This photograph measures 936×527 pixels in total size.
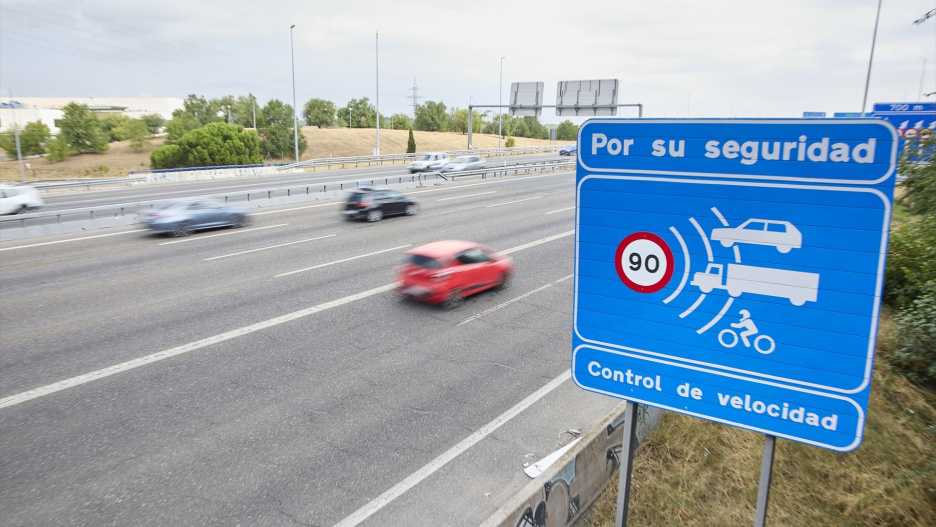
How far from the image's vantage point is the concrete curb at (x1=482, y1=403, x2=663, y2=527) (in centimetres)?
496

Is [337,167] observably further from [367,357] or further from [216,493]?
[216,493]

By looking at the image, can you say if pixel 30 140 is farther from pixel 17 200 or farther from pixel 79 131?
pixel 17 200

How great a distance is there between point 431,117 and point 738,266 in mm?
127371

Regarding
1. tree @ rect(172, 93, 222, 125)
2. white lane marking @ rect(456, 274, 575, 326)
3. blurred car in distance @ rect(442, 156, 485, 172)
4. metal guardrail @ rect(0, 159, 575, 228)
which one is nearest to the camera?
white lane marking @ rect(456, 274, 575, 326)

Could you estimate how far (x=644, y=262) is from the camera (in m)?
2.98

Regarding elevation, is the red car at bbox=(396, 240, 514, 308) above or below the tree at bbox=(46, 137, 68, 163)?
below

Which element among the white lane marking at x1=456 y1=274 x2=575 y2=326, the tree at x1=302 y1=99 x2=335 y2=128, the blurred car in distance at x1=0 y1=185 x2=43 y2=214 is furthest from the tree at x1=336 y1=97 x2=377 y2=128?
the white lane marking at x1=456 y1=274 x2=575 y2=326

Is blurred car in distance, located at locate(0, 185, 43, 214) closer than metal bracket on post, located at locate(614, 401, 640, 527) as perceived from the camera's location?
No

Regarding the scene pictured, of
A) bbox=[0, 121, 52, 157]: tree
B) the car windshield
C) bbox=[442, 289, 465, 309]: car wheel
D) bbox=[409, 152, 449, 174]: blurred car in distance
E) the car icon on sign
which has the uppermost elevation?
bbox=[0, 121, 52, 157]: tree

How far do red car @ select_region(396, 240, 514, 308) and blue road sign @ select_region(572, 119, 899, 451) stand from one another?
387 inches

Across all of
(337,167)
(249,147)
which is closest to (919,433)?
(337,167)

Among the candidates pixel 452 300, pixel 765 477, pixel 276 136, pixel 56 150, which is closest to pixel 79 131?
pixel 56 150

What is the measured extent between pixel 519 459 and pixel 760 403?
15.8 feet

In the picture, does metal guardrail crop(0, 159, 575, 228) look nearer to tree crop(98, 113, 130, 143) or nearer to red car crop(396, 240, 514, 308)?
red car crop(396, 240, 514, 308)
